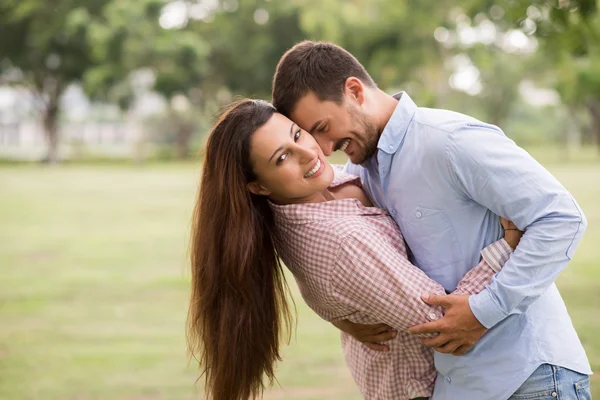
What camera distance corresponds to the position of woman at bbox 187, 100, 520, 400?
2.21m

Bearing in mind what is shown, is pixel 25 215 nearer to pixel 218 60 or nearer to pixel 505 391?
pixel 505 391

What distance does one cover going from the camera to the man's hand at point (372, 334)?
2428mm

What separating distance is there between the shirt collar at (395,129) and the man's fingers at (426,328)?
0.48 metres

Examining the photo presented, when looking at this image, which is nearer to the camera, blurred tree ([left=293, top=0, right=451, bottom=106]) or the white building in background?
blurred tree ([left=293, top=0, right=451, bottom=106])

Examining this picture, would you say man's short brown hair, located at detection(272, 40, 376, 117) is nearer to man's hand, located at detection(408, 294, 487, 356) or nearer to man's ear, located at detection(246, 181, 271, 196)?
man's ear, located at detection(246, 181, 271, 196)

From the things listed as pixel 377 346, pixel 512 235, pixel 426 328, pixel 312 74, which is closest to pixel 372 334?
pixel 377 346

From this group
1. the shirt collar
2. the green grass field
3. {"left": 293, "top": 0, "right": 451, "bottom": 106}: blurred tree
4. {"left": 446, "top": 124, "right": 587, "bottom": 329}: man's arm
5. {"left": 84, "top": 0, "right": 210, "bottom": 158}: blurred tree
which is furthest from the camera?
{"left": 84, "top": 0, "right": 210, "bottom": 158}: blurred tree

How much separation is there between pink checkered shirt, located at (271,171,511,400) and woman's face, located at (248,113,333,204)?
0.23 ft

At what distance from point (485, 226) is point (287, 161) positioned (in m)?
0.58

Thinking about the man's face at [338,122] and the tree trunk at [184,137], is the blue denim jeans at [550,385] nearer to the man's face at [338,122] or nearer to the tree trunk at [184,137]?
the man's face at [338,122]

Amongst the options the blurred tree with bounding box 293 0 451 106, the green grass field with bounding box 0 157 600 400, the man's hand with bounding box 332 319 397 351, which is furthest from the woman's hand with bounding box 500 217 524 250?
the blurred tree with bounding box 293 0 451 106

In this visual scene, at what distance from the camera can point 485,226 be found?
7.36 ft

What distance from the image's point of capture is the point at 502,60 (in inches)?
1524

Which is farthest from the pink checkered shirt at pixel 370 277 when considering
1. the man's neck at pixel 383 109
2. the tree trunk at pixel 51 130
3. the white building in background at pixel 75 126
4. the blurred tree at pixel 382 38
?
the white building in background at pixel 75 126
